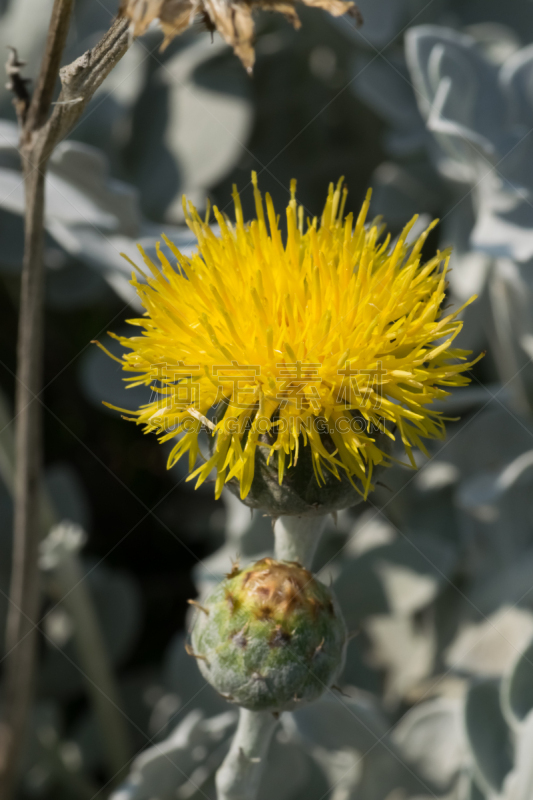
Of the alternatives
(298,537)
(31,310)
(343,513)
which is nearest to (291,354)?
(298,537)

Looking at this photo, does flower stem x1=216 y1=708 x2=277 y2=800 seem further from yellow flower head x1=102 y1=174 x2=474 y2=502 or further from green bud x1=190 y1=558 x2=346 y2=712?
yellow flower head x1=102 y1=174 x2=474 y2=502

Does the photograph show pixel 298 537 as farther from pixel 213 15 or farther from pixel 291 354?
pixel 213 15

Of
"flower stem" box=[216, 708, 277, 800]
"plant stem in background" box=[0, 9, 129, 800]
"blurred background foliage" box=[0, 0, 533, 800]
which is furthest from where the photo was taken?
"blurred background foliage" box=[0, 0, 533, 800]

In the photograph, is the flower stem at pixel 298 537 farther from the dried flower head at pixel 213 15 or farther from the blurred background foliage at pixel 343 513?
the dried flower head at pixel 213 15

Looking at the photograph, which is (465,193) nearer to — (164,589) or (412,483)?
(412,483)

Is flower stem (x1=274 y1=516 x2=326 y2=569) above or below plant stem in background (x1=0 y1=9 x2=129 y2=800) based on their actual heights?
below

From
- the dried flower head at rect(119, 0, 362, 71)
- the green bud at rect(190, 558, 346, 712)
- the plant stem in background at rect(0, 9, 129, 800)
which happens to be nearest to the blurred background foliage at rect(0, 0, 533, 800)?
the plant stem in background at rect(0, 9, 129, 800)
